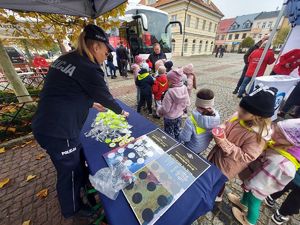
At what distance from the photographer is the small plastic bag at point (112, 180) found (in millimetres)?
1083

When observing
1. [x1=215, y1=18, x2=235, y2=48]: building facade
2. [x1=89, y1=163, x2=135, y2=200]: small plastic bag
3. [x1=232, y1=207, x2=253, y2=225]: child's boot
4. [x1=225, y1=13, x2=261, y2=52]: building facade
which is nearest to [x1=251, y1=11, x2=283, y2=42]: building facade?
[x1=225, y1=13, x2=261, y2=52]: building facade

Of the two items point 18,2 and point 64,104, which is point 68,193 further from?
point 18,2

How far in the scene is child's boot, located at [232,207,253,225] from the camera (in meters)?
1.69

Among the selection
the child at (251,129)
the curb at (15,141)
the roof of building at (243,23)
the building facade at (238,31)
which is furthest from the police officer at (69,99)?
the roof of building at (243,23)

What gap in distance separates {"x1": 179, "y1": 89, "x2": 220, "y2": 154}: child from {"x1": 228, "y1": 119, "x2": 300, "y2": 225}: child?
55 centimetres

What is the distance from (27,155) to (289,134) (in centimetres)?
432

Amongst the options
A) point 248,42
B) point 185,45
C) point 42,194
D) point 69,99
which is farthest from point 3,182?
point 248,42

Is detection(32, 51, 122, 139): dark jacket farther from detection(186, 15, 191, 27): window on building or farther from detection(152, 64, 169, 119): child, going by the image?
detection(186, 15, 191, 27): window on building

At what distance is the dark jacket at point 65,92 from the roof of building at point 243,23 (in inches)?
2476

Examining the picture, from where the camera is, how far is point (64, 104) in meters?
1.26

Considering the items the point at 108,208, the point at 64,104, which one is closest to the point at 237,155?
the point at 108,208

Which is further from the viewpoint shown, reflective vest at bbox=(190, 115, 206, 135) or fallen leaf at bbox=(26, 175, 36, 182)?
fallen leaf at bbox=(26, 175, 36, 182)

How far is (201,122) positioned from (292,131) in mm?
750

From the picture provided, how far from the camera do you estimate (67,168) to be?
1400 millimetres
